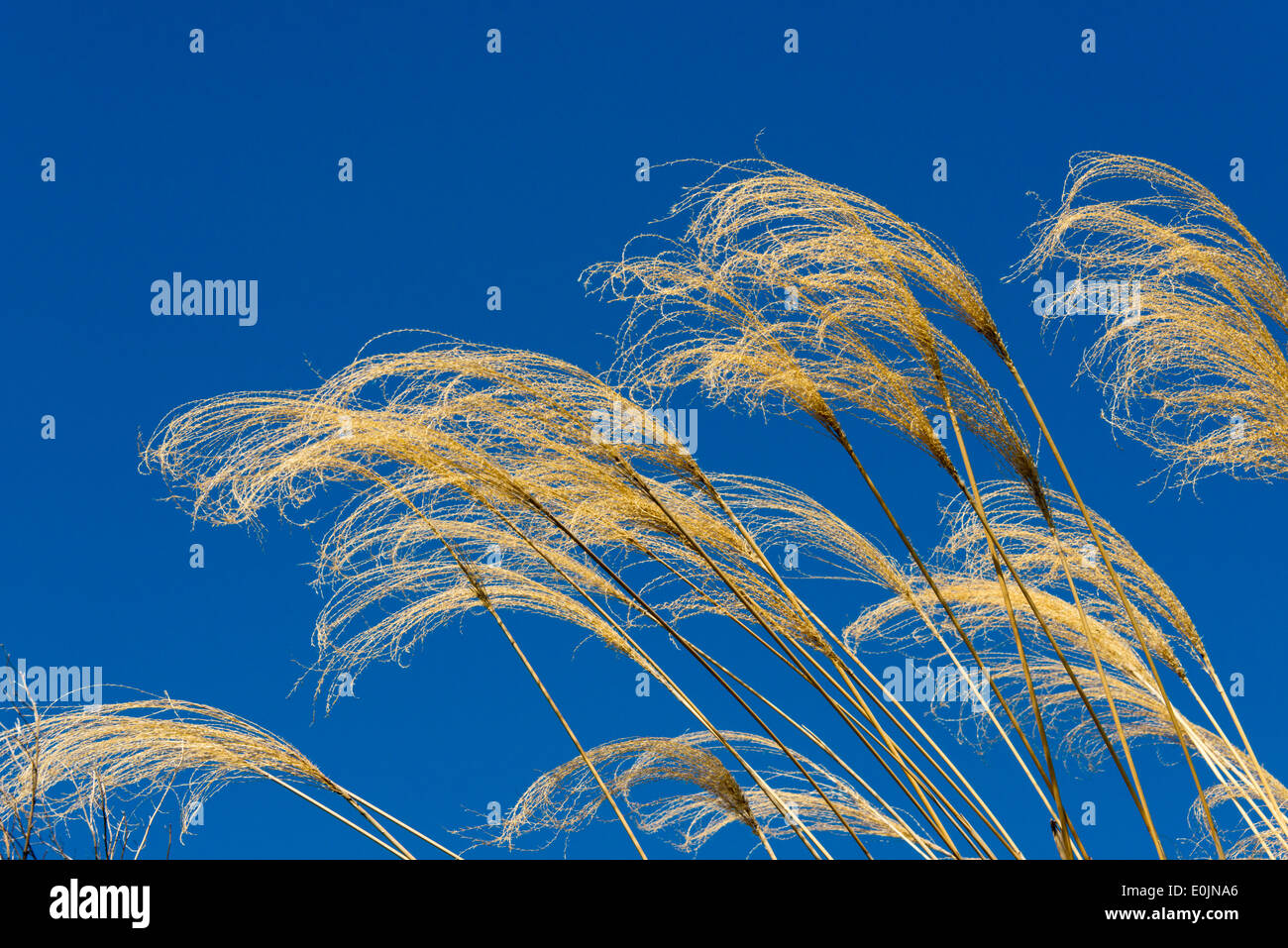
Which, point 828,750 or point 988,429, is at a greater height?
point 988,429

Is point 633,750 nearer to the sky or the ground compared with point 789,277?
nearer to the ground

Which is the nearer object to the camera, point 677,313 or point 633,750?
point 677,313

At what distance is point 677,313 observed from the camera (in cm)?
213

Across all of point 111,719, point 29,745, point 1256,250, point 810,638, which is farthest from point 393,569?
point 1256,250

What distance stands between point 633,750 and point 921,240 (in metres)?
1.27

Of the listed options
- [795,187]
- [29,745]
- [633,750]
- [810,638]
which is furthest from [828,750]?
[29,745]

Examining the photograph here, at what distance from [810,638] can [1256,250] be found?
1227 mm
